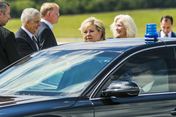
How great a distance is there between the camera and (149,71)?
10.5 feet

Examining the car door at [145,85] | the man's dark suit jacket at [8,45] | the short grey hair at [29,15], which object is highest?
the short grey hair at [29,15]

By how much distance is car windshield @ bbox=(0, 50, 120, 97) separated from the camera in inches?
117

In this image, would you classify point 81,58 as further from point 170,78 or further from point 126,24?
point 126,24

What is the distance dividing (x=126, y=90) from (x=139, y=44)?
0.70 m

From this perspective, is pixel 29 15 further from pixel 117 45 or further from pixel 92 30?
pixel 117 45

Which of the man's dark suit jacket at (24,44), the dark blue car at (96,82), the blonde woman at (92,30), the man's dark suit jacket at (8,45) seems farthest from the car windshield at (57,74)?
the man's dark suit jacket at (24,44)

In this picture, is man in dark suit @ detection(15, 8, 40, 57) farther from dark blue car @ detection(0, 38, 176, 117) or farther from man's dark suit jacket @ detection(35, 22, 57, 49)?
dark blue car @ detection(0, 38, 176, 117)

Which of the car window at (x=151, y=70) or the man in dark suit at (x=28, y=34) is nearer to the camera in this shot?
the car window at (x=151, y=70)

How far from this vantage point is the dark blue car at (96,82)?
2717 millimetres

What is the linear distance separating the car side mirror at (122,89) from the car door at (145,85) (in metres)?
0.07

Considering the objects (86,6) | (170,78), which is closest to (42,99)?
(170,78)

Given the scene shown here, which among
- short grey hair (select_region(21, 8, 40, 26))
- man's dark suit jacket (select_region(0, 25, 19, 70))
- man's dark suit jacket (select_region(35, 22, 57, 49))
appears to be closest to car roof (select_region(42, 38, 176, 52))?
man's dark suit jacket (select_region(0, 25, 19, 70))

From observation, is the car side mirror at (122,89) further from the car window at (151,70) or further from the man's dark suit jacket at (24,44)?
the man's dark suit jacket at (24,44)

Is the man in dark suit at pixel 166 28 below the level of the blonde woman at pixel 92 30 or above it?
below
